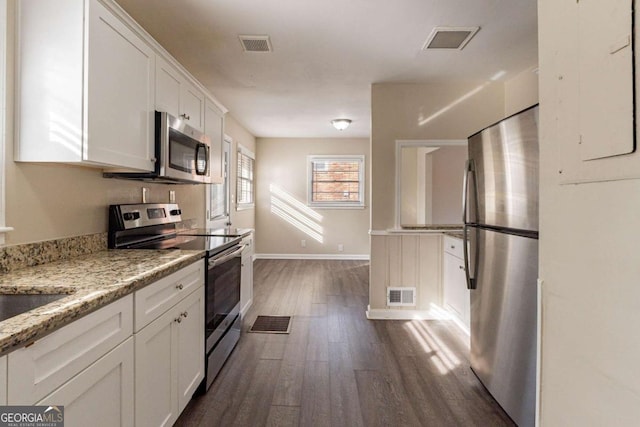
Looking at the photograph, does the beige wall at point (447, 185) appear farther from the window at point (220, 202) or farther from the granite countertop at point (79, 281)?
the granite countertop at point (79, 281)

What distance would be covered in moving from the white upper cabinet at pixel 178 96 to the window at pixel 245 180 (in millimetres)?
2544

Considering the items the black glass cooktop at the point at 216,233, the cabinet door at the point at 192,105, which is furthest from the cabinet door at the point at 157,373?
the cabinet door at the point at 192,105

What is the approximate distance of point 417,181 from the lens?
3861mm

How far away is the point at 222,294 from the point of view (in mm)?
2293

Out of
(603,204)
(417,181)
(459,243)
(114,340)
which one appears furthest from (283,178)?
(603,204)

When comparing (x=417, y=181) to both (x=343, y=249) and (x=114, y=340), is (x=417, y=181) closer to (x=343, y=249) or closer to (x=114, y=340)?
(x=343, y=249)

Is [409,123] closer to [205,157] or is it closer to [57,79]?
[205,157]

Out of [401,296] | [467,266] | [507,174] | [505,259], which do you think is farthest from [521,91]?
[401,296]

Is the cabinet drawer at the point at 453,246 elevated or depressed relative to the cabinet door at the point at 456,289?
elevated

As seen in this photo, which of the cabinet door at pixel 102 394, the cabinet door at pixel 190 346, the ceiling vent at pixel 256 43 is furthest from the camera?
the ceiling vent at pixel 256 43

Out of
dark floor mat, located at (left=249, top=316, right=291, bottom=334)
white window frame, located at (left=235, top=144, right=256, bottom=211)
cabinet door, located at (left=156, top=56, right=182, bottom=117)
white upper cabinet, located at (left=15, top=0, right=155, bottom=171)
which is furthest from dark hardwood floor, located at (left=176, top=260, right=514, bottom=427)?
white window frame, located at (left=235, top=144, right=256, bottom=211)

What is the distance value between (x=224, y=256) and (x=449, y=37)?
2357mm

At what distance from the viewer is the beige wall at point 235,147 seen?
16.0 ft

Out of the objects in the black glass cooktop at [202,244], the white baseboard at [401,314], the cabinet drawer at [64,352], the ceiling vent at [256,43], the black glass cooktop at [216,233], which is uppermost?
the ceiling vent at [256,43]
